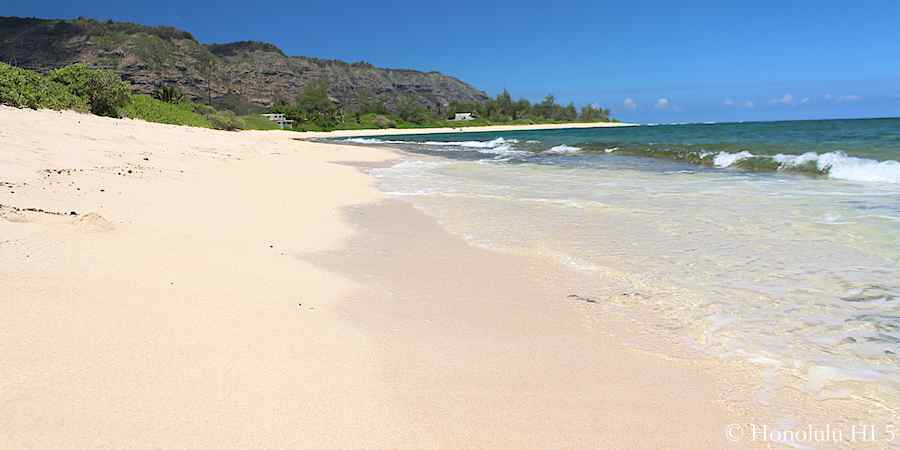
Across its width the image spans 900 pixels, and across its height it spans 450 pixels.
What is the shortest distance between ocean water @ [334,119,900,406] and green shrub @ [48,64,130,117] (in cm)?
1488

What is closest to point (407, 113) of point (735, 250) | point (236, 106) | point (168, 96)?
point (236, 106)

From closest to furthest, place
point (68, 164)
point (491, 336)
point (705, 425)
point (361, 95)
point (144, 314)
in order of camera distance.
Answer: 1. point (705, 425)
2. point (144, 314)
3. point (491, 336)
4. point (68, 164)
5. point (361, 95)

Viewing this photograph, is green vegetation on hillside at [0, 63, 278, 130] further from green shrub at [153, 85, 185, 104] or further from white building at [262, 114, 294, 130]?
white building at [262, 114, 294, 130]

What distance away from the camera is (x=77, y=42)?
84125 millimetres

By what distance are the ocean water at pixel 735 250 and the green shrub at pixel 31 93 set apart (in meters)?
10.2

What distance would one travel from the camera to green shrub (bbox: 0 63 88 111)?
14492mm

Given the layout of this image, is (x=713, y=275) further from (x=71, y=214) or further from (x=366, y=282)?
(x=71, y=214)

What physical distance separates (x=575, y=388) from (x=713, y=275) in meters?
2.60

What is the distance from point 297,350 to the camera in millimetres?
2777

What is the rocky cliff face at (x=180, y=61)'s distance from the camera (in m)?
81.1

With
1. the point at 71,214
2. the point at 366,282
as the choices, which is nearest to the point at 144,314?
the point at 366,282

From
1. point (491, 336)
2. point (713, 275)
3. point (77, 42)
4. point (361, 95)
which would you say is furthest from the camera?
point (361, 95)

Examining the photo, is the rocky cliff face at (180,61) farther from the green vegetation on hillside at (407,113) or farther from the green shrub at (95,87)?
the green shrub at (95,87)

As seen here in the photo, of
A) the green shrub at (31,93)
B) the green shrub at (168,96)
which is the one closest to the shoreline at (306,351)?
the green shrub at (31,93)
